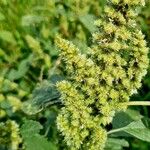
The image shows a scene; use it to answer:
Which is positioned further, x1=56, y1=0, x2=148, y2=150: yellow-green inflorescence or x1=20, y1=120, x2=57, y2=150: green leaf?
x1=20, y1=120, x2=57, y2=150: green leaf

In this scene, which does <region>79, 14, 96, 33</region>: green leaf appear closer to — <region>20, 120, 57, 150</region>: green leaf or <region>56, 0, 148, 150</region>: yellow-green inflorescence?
<region>20, 120, 57, 150</region>: green leaf

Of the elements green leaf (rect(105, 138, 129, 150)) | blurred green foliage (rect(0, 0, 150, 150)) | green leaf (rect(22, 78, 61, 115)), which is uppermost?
blurred green foliage (rect(0, 0, 150, 150))

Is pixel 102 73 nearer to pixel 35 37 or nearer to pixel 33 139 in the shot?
pixel 33 139

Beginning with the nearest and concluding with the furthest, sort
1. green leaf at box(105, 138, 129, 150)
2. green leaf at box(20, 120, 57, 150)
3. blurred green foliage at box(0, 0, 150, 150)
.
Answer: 1. green leaf at box(20, 120, 57, 150)
2. green leaf at box(105, 138, 129, 150)
3. blurred green foliage at box(0, 0, 150, 150)

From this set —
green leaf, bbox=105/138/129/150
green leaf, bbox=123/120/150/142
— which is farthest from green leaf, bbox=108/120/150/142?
green leaf, bbox=105/138/129/150

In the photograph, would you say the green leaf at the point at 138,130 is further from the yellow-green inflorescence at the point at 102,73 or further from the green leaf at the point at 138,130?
the yellow-green inflorescence at the point at 102,73

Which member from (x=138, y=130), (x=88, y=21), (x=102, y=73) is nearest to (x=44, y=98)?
(x=138, y=130)

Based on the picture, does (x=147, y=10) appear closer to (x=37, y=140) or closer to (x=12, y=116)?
(x=12, y=116)
